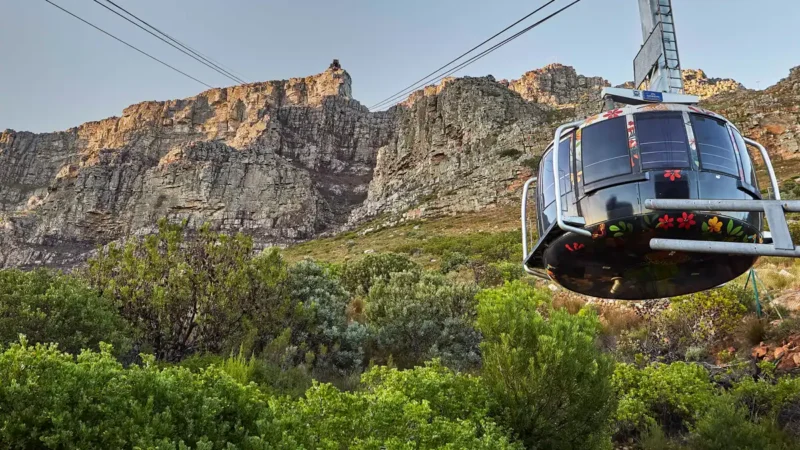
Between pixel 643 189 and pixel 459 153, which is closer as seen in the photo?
pixel 643 189

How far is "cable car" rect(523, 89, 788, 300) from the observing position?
3.74 meters

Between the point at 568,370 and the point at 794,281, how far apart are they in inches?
465

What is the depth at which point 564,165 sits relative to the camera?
14.3 feet

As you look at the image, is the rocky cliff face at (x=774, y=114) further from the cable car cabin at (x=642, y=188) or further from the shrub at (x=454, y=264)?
the cable car cabin at (x=642, y=188)

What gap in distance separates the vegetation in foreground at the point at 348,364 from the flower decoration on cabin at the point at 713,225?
205 centimetres

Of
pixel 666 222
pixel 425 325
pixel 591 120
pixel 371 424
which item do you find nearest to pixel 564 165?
pixel 591 120

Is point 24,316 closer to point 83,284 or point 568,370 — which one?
point 83,284

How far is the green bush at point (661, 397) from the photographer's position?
22.5ft

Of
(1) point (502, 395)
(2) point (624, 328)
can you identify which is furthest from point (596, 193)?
(2) point (624, 328)

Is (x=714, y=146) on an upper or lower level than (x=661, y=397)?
upper

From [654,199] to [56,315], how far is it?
7255 millimetres

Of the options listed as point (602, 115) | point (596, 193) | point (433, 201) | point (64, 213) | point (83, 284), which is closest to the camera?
point (596, 193)

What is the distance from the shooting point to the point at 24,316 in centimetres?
617

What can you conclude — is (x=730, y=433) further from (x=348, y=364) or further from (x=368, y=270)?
(x=368, y=270)
